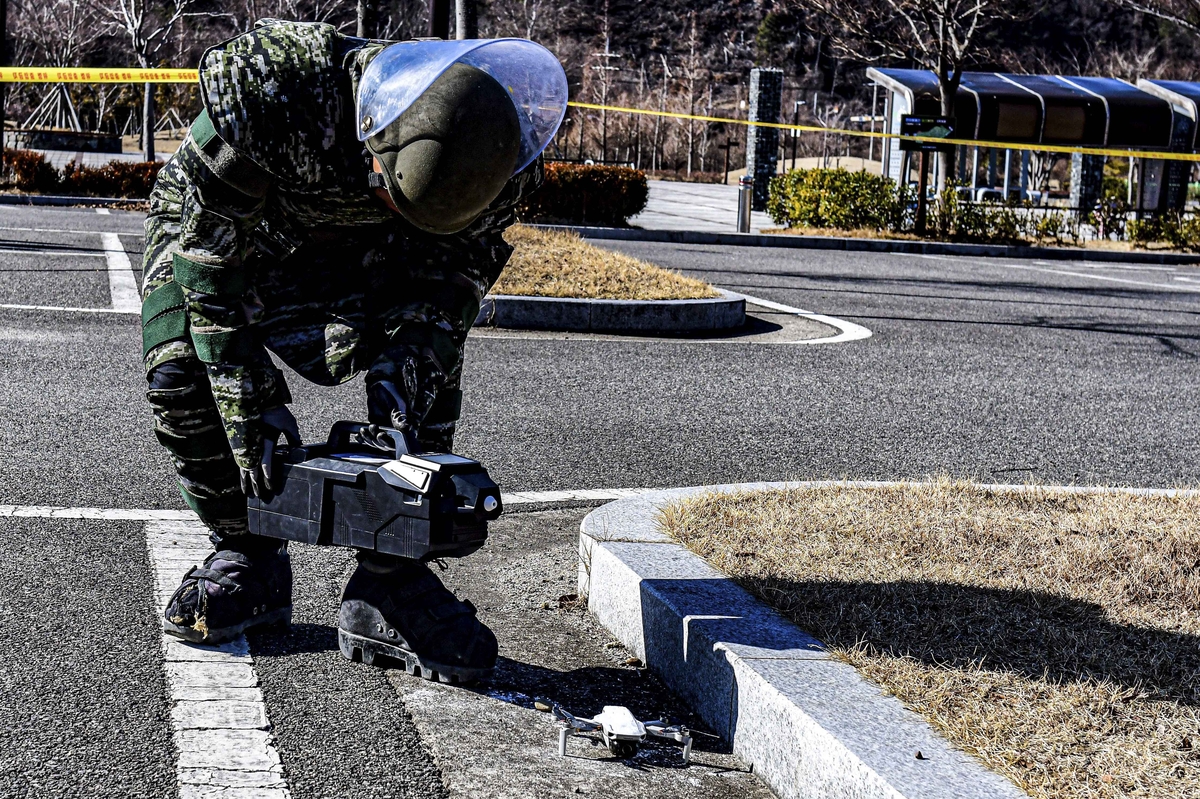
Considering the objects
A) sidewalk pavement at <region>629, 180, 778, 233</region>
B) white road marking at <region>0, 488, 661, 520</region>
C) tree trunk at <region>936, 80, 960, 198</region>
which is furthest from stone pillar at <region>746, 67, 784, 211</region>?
white road marking at <region>0, 488, 661, 520</region>

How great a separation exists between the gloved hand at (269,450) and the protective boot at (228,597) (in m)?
0.33

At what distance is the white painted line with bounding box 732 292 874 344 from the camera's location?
9.12 metres

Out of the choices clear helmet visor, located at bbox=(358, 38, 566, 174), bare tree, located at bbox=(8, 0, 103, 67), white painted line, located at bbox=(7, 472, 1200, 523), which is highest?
bare tree, located at bbox=(8, 0, 103, 67)

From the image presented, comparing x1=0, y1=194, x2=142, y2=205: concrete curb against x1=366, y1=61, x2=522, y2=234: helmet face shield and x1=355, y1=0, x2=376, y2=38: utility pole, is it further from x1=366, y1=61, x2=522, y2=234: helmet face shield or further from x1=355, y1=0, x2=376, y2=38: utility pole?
x1=366, y1=61, x2=522, y2=234: helmet face shield

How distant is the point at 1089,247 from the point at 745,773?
19758mm

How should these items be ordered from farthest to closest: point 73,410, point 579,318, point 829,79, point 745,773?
point 829,79, point 579,318, point 73,410, point 745,773

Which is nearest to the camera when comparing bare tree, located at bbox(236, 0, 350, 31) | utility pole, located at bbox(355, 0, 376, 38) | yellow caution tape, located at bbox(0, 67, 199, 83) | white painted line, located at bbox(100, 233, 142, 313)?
white painted line, located at bbox(100, 233, 142, 313)

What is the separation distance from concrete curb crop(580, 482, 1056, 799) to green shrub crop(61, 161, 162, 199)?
1909 centimetres

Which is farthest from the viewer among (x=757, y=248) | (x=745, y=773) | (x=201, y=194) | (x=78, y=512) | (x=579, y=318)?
(x=757, y=248)

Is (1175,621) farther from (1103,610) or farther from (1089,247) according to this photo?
(1089,247)

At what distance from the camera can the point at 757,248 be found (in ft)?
60.2

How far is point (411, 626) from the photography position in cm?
300

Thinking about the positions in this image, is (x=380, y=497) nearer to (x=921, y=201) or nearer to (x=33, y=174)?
(x=921, y=201)

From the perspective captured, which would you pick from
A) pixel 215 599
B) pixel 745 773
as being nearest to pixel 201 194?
pixel 215 599
